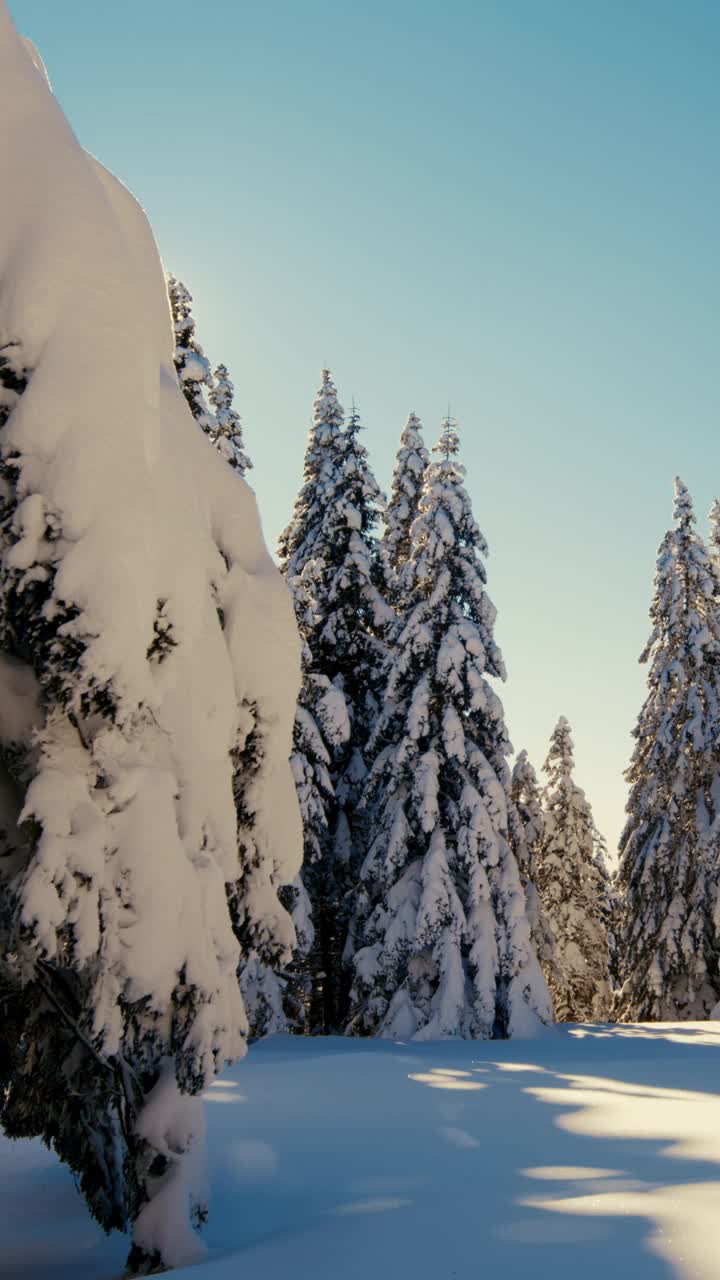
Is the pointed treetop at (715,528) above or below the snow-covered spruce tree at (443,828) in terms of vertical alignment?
above

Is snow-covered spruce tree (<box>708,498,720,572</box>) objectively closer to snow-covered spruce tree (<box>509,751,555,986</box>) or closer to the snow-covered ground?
snow-covered spruce tree (<box>509,751,555,986</box>)

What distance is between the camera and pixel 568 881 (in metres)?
34.9

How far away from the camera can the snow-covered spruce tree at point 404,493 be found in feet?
101

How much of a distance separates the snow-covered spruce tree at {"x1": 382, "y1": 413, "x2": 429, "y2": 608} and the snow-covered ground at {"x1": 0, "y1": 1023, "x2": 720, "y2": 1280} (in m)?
18.6

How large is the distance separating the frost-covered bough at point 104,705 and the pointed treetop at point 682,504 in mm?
23268

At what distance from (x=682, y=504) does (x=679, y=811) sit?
8.41m

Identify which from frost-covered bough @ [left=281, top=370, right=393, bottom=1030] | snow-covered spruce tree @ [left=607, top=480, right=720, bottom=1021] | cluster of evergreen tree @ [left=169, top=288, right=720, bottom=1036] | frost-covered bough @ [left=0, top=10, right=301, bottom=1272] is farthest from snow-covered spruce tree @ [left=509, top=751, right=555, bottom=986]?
frost-covered bough @ [left=0, top=10, right=301, bottom=1272]

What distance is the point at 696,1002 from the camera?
2645 centimetres

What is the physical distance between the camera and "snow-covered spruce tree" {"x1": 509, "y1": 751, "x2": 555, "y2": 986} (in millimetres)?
22953

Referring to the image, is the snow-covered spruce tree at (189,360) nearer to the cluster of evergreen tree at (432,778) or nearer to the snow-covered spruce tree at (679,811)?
the cluster of evergreen tree at (432,778)

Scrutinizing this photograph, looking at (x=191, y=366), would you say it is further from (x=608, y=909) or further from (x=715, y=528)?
(x=608, y=909)

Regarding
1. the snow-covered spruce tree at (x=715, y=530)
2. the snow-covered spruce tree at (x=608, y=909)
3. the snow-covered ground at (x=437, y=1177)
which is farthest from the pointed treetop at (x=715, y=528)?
the snow-covered ground at (x=437, y=1177)

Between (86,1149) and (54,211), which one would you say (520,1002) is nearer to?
(86,1149)

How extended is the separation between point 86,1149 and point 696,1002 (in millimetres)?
23010
